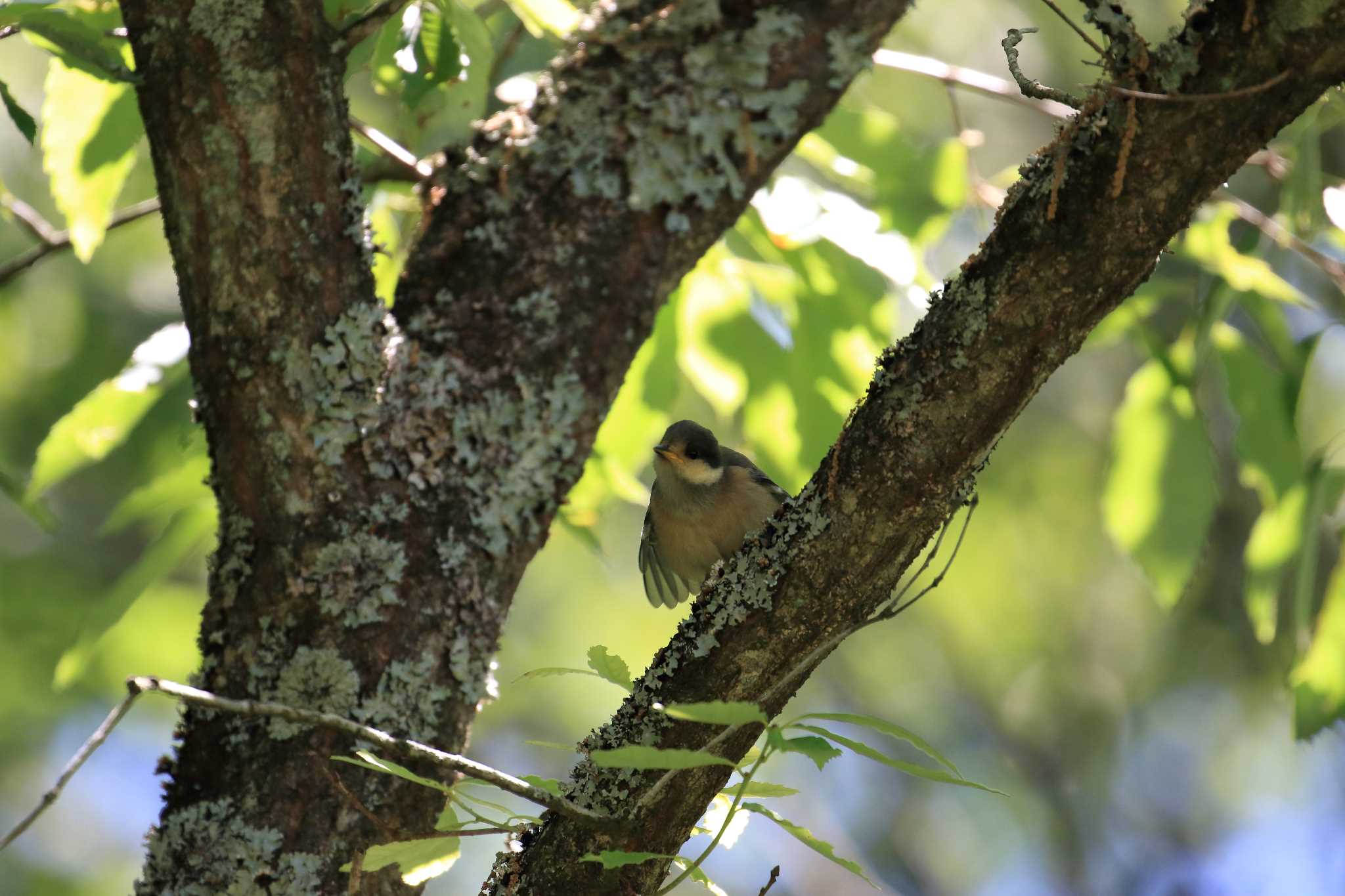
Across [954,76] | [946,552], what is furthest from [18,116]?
[946,552]

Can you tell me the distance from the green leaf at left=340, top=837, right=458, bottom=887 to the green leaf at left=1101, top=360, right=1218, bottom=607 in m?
2.06

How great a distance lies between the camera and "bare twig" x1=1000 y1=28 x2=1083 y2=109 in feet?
5.80

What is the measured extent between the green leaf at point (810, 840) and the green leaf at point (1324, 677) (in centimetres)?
180

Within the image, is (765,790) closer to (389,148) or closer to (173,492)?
(389,148)

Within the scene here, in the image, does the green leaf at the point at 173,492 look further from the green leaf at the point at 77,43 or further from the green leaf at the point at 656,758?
the green leaf at the point at 656,758

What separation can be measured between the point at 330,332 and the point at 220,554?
46 cm

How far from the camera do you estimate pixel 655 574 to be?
17.1 feet

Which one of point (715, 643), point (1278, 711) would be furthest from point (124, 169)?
point (1278, 711)

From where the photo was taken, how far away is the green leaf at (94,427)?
2828 mm

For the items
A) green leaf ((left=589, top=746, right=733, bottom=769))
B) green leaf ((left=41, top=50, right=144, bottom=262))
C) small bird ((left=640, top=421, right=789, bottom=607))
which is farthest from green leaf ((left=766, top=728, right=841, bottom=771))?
small bird ((left=640, top=421, right=789, bottom=607))

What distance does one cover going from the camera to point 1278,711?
8.72 meters

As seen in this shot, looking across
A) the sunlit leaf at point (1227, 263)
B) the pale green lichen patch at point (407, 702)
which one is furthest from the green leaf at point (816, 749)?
the sunlit leaf at point (1227, 263)

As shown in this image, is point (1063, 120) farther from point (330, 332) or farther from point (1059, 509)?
point (1059, 509)

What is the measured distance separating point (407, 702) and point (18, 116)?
132 centimetres
